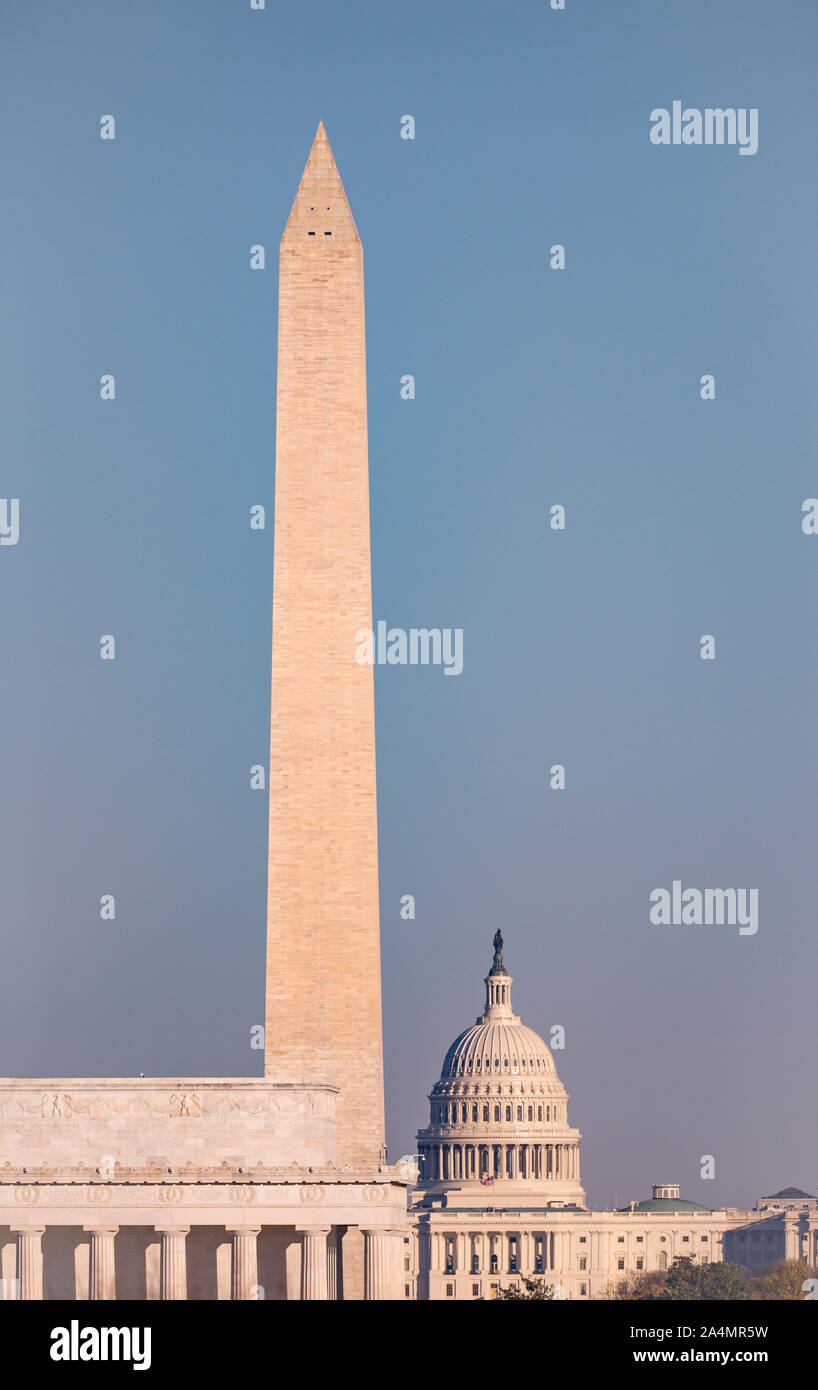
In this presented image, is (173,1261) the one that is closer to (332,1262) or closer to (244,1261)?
(244,1261)

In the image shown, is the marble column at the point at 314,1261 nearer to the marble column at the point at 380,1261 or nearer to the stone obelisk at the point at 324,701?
the marble column at the point at 380,1261

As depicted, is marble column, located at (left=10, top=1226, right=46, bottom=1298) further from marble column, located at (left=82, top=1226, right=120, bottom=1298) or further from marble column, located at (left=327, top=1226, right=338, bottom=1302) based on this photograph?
marble column, located at (left=327, top=1226, right=338, bottom=1302)
